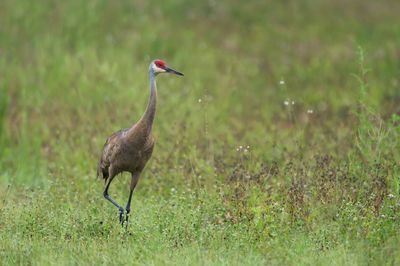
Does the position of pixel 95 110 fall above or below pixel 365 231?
below

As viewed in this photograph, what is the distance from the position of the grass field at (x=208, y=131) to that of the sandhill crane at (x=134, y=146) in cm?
41

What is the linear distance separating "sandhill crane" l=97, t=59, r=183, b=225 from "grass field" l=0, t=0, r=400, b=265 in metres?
0.41

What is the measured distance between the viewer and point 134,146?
340 inches

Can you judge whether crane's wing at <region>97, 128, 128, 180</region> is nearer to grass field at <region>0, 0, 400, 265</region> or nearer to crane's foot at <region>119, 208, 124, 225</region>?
grass field at <region>0, 0, 400, 265</region>

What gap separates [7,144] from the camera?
11797 millimetres

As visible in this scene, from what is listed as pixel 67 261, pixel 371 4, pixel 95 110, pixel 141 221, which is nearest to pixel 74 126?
pixel 95 110

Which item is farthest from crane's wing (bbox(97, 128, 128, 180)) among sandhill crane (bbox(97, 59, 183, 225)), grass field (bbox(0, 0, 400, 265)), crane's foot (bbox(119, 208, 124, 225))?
crane's foot (bbox(119, 208, 124, 225))

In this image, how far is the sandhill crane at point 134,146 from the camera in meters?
8.54

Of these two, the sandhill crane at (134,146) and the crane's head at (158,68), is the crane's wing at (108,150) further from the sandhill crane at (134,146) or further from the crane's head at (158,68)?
the crane's head at (158,68)

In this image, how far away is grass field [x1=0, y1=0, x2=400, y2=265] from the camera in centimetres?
737

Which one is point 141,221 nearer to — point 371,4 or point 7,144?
point 7,144

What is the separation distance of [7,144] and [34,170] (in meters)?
1.13

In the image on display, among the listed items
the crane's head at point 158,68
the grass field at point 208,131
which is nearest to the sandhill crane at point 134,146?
the crane's head at point 158,68

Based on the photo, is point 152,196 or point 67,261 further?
point 152,196
